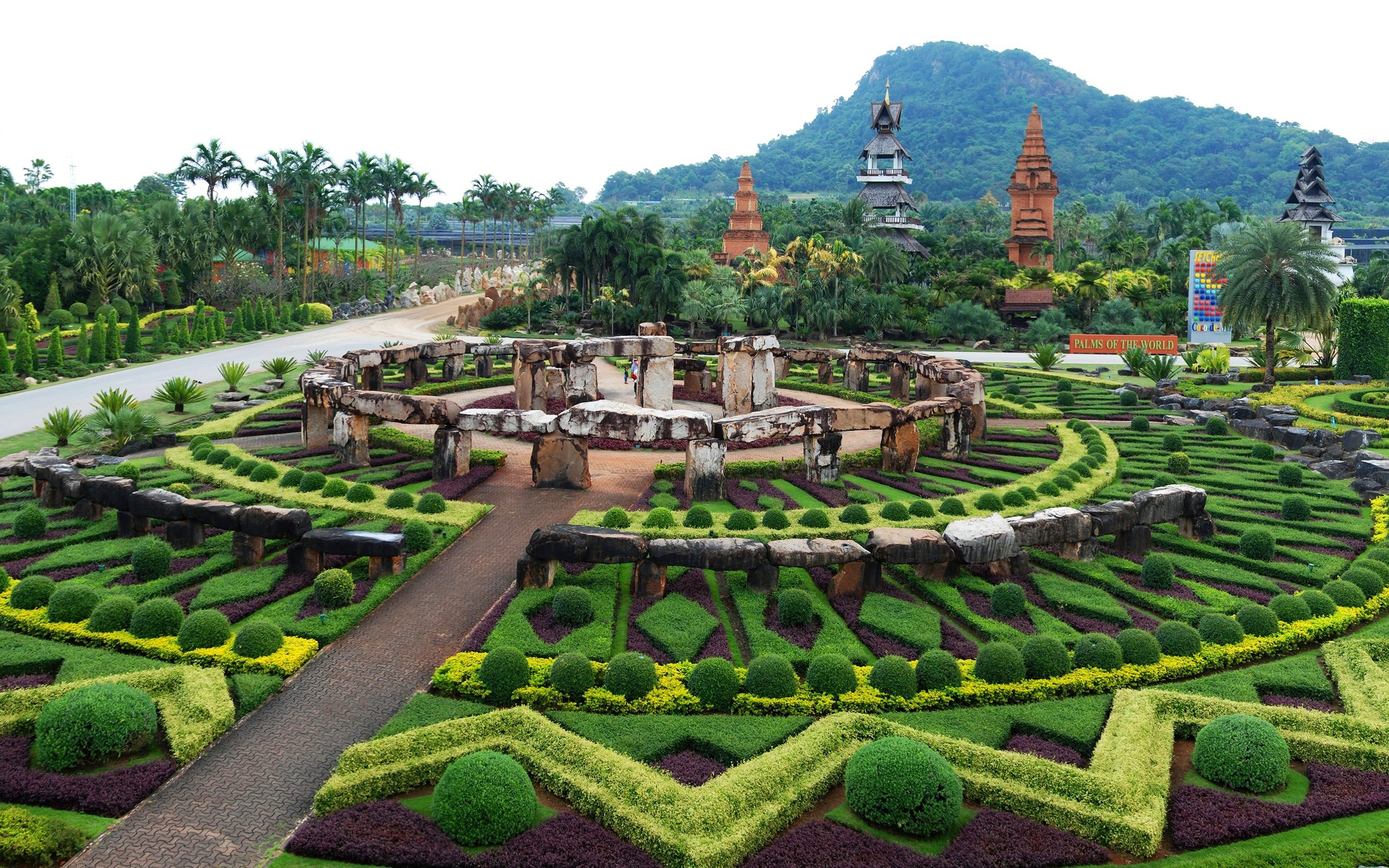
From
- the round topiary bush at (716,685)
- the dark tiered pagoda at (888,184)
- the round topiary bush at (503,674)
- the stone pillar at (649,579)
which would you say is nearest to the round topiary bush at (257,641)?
the round topiary bush at (503,674)

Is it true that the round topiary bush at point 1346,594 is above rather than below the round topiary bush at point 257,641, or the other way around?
above

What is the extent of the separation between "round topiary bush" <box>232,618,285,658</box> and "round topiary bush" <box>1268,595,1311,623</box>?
22.3m

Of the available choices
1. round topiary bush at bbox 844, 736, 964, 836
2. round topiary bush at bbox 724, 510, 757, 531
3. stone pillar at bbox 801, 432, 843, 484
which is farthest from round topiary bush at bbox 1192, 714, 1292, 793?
stone pillar at bbox 801, 432, 843, 484

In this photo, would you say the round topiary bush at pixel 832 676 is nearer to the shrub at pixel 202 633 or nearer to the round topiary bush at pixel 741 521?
the round topiary bush at pixel 741 521

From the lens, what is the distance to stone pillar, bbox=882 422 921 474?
37875 mm

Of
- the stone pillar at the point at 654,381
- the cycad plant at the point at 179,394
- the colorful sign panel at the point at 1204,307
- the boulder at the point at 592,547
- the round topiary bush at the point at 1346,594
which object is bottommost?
the round topiary bush at the point at 1346,594

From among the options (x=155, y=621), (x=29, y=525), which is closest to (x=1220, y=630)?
(x=155, y=621)

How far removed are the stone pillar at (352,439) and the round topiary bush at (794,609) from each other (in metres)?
20.3

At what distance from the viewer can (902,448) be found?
37938 mm

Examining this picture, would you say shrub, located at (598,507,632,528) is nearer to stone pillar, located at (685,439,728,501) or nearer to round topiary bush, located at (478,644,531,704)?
stone pillar, located at (685,439,728,501)

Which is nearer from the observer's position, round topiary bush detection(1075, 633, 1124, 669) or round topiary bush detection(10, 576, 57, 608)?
round topiary bush detection(1075, 633, 1124, 669)

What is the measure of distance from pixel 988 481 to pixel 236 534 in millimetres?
24585

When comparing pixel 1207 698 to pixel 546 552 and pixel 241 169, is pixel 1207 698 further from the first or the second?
pixel 241 169

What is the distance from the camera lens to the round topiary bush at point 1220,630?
900 inches
